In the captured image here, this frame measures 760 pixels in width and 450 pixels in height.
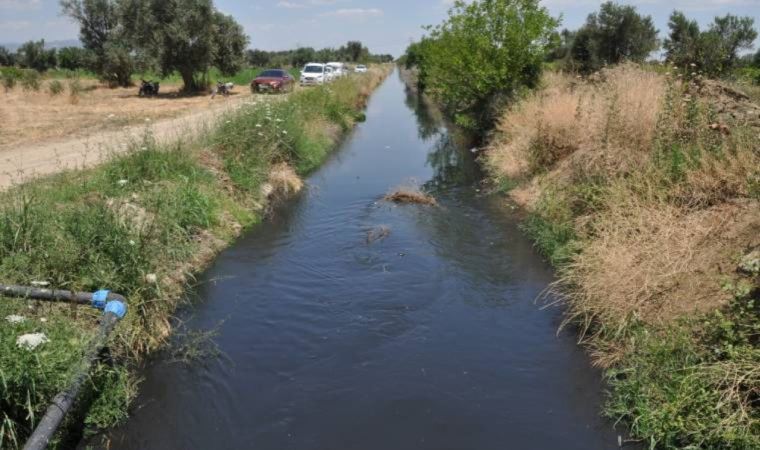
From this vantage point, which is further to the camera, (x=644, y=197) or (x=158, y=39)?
(x=158, y=39)

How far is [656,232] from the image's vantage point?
7.75m

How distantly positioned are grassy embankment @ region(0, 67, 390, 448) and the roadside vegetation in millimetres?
5017

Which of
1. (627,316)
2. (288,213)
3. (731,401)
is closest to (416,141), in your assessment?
(288,213)

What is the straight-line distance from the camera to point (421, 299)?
869 cm

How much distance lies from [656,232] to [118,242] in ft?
21.5

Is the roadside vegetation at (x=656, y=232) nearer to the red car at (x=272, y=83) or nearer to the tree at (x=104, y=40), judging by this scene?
the red car at (x=272, y=83)

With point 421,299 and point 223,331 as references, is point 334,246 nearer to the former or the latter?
point 421,299

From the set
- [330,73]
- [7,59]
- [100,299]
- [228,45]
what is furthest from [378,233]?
[7,59]

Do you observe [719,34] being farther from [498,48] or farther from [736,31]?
[498,48]

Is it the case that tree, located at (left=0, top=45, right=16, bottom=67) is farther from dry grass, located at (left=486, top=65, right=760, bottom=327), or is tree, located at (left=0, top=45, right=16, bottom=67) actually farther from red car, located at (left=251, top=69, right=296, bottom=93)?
dry grass, located at (left=486, top=65, right=760, bottom=327)

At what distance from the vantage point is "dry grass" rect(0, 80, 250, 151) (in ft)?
59.0

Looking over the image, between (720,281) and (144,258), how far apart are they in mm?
6176

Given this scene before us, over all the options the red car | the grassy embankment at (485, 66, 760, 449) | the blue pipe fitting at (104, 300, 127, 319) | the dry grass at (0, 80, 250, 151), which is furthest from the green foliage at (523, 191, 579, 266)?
the red car

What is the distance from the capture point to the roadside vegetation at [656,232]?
5289 mm
